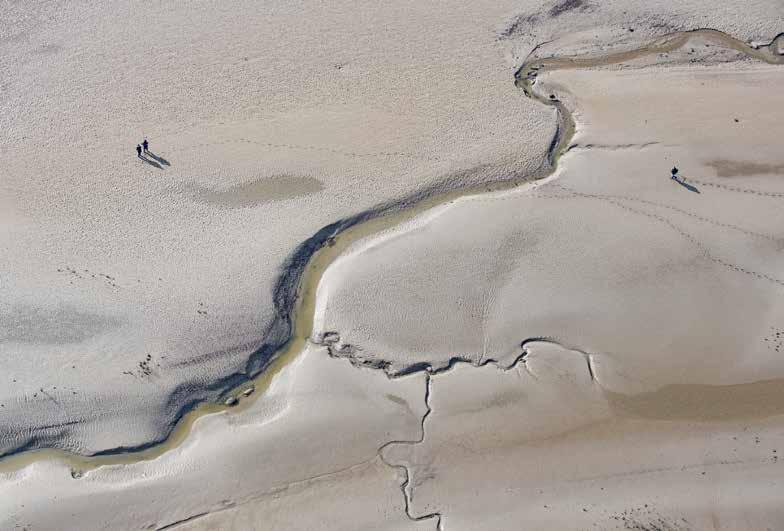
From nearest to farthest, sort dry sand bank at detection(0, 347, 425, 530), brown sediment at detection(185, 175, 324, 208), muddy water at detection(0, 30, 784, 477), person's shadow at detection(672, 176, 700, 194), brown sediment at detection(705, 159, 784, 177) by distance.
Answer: dry sand bank at detection(0, 347, 425, 530)
muddy water at detection(0, 30, 784, 477)
person's shadow at detection(672, 176, 700, 194)
brown sediment at detection(705, 159, 784, 177)
brown sediment at detection(185, 175, 324, 208)

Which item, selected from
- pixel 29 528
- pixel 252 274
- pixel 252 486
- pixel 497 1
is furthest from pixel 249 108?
pixel 29 528

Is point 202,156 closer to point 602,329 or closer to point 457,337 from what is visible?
point 457,337

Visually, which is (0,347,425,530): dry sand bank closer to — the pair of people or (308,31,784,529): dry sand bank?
(308,31,784,529): dry sand bank

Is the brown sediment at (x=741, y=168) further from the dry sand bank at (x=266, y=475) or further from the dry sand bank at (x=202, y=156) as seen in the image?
the dry sand bank at (x=266, y=475)

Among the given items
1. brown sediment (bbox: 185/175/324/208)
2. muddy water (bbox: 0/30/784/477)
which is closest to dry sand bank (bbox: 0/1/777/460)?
brown sediment (bbox: 185/175/324/208)

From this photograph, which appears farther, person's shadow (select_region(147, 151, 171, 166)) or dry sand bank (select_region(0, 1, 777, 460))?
person's shadow (select_region(147, 151, 171, 166))

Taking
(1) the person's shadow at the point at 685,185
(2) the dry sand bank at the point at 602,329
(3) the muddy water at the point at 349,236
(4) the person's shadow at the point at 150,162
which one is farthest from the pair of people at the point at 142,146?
(1) the person's shadow at the point at 685,185
